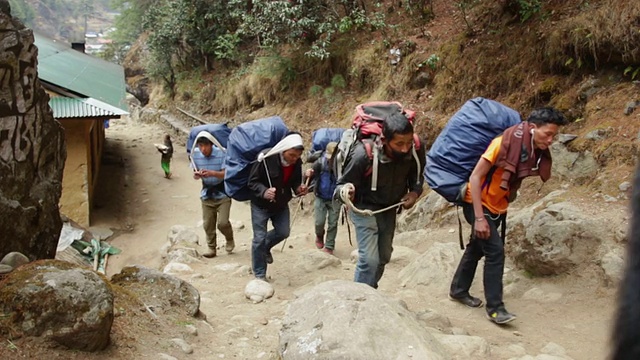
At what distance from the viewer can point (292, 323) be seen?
3.56 meters

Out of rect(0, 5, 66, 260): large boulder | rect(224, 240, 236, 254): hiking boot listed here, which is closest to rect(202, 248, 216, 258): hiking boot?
rect(224, 240, 236, 254): hiking boot

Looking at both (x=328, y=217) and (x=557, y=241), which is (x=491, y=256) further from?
(x=328, y=217)

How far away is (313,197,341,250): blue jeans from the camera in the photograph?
8125mm

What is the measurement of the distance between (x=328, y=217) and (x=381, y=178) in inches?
146

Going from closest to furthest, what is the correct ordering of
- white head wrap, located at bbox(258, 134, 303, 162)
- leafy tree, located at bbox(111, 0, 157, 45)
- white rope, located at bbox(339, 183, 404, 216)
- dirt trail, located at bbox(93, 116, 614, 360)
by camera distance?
white rope, located at bbox(339, 183, 404, 216)
dirt trail, located at bbox(93, 116, 614, 360)
white head wrap, located at bbox(258, 134, 303, 162)
leafy tree, located at bbox(111, 0, 157, 45)

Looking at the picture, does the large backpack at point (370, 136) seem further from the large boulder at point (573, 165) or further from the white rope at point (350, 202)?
the large boulder at point (573, 165)

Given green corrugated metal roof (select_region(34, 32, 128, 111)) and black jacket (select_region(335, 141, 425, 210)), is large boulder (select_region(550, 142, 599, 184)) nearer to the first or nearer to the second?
black jacket (select_region(335, 141, 425, 210))

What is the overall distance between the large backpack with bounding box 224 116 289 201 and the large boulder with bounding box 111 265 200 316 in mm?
1383

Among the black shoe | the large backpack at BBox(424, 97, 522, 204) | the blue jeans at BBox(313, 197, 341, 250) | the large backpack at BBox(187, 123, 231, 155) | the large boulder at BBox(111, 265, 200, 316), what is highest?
the large backpack at BBox(424, 97, 522, 204)

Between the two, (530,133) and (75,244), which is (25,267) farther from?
(75,244)

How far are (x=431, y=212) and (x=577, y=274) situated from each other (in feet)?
11.2

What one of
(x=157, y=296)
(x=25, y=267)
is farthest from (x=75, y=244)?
(x=25, y=267)

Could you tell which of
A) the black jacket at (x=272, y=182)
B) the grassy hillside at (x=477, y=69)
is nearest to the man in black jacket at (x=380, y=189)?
the black jacket at (x=272, y=182)

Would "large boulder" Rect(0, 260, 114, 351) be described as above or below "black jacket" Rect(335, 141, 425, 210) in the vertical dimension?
below
